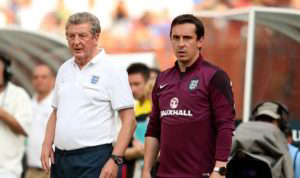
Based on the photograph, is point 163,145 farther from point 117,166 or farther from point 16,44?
point 16,44

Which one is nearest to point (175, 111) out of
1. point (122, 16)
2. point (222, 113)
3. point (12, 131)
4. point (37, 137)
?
point (222, 113)

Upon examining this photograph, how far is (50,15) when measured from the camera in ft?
78.6

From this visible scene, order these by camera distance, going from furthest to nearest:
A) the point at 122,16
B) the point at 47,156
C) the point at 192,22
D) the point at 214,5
Result: 1. the point at 122,16
2. the point at 214,5
3. the point at 47,156
4. the point at 192,22

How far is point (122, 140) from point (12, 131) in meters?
2.91

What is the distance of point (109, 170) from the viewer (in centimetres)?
672

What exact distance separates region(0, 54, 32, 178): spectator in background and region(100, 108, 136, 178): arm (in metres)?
2.61

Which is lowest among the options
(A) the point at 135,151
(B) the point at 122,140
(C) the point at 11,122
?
(A) the point at 135,151

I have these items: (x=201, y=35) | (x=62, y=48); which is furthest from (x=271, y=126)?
(x=62, y=48)

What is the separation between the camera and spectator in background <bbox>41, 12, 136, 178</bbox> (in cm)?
688

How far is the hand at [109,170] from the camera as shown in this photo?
22.0ft

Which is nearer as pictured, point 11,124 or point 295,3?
point 11,124

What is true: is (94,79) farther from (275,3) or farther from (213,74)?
(275,3)

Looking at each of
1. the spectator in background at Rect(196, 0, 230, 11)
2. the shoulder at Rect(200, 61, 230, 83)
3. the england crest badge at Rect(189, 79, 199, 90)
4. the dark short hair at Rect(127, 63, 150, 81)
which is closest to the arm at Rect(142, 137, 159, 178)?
the england crest badge at Rect(189, 79, 199, 90)

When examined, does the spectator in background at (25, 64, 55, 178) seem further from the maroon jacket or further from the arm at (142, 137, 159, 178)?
the maroon jacket
